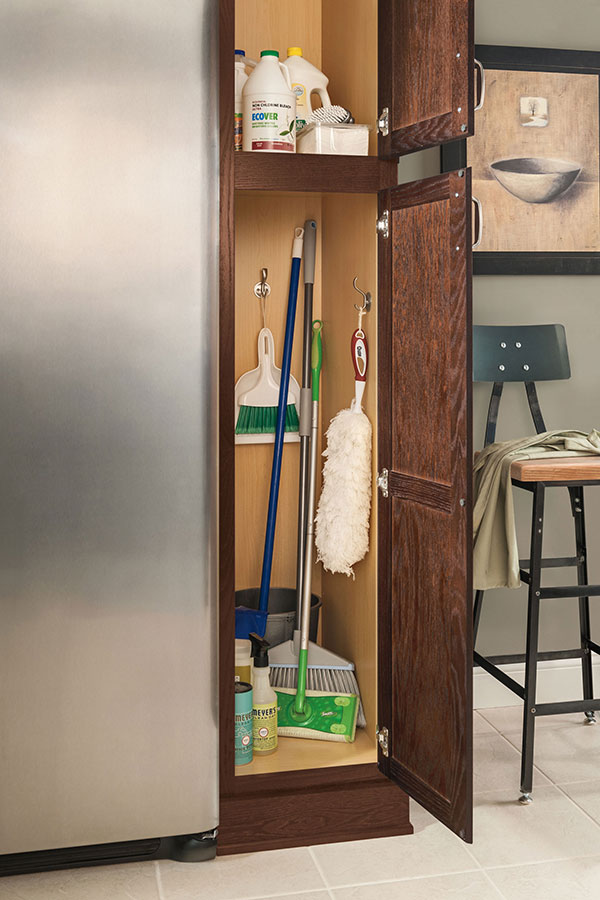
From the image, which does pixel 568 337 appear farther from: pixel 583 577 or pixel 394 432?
pixel 394 432

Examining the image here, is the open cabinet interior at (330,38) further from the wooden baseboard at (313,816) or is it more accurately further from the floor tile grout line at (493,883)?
the floor tile grout line at (493,883)

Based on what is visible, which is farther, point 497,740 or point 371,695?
point 497,740

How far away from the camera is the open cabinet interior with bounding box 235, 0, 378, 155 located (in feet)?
6.61

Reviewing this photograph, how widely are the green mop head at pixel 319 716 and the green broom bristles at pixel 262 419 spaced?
648 millimetres

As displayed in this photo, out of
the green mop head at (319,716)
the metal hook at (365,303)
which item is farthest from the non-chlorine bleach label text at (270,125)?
the green mop head at (319,716)

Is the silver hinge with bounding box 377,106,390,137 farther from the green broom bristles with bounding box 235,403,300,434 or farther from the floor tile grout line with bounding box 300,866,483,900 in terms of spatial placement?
the floor tile grout line with bounding box 300,866,483,900

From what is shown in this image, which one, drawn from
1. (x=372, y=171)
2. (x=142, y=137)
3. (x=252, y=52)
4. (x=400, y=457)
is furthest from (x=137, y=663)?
(x=252, y=52)

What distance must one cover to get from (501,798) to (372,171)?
4.84ft

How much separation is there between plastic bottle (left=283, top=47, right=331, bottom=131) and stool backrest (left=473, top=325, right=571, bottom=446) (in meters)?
0.75

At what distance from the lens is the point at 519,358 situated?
2512 millimetres

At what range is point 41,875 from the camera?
73.0 inches

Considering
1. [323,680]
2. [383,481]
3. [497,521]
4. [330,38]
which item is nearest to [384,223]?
[383,481]

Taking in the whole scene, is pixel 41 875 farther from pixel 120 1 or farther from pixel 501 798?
pixel 120 1

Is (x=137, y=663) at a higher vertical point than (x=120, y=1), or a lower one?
lower
